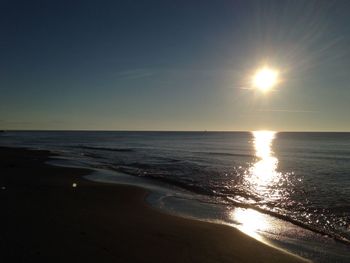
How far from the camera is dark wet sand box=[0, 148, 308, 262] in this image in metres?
7.45

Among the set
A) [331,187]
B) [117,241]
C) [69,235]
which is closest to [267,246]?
[117,241]

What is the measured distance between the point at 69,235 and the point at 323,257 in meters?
6.56

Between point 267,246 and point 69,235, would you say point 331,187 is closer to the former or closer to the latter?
point 267,246

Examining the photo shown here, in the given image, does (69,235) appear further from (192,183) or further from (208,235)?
(192,183)

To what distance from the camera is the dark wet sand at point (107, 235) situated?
745 cm

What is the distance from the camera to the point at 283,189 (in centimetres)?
2017

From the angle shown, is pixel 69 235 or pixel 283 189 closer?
pixel 69 235

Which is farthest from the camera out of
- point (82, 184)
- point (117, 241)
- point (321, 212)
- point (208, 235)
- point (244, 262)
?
point (82, 184)

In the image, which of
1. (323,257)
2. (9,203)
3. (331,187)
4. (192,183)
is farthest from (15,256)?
(331,187)

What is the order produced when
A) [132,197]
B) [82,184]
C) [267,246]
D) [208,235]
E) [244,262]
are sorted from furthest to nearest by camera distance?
[82,184]
[132,197]
[208,235]
[267,246]
[244,262]

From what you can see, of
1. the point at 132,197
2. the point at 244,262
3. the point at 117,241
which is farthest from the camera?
the point at 132,197

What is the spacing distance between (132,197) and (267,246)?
787 cm

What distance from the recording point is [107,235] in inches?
349

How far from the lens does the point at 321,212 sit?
46.1ft
